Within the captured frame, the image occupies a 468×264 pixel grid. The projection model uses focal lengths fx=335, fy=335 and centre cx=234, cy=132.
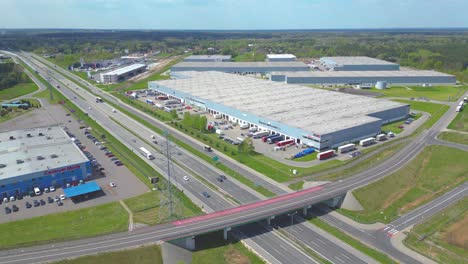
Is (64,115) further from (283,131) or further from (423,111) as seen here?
(423,111)

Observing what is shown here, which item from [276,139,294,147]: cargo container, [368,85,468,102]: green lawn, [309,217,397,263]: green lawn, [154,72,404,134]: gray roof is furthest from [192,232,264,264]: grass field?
[368,85,468,102]: green lawn

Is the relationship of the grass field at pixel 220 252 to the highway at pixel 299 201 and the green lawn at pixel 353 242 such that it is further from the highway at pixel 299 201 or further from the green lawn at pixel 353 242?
the green lawn at pixel 353 242

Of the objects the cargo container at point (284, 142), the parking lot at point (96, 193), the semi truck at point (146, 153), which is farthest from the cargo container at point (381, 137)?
the parking lot at point (96, 193)

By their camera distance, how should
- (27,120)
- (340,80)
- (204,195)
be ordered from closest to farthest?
(204,195) → (27,120) → (340,80)

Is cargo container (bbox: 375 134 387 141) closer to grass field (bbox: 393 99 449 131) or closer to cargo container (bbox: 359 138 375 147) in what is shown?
cargo container (bbox: 359 138 375 147)

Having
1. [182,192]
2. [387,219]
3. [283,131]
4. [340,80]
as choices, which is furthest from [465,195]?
[340,80]

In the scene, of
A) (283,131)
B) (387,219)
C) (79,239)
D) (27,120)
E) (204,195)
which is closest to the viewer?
(79,239)
